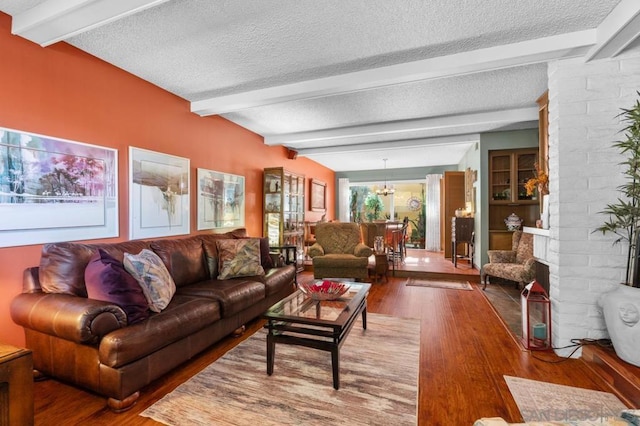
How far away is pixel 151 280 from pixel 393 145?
4.84 metres

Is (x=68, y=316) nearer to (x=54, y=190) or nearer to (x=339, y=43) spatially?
(x=54, y=190)

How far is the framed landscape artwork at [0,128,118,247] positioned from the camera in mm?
2162

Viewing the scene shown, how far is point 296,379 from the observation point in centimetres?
214

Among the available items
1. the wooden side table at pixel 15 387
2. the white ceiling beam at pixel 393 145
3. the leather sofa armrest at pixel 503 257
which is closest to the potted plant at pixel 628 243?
the leather sofa armrest at pixel 503 257

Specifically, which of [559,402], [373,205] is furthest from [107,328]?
[373,205]

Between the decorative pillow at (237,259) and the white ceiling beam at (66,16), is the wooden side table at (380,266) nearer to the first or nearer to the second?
the decorative pillow at (237,259)

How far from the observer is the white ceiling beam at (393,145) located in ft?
17.7

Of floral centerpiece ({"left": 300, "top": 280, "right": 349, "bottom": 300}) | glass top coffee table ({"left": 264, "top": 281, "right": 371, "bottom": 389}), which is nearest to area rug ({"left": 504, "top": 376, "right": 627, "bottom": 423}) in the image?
glass top coffee table ({"left": 264, "top": 281, "right": 371, "bottom": 389})

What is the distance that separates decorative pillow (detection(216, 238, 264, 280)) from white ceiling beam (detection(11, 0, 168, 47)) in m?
2.26

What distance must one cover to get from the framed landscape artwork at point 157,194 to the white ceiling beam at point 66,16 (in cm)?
109

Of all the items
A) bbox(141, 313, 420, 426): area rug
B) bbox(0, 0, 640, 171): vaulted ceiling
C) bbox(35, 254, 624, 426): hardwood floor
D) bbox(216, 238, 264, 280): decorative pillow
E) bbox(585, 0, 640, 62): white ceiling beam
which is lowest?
bbox(35, 254, 624, 426): hardwood floor

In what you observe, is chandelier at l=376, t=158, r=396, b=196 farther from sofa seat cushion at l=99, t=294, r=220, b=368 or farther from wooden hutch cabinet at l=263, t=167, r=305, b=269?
sofa seat cushion at l=99, t=294, r=220, b=368

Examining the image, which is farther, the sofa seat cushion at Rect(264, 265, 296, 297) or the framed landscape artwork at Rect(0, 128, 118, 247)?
the sofa seat cushion at Rect(264, 265, 296, 297)

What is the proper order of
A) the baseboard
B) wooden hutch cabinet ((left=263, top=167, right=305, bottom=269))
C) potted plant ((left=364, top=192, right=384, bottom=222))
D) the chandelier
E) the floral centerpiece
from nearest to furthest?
the baseboard → the floral centerpiece → wooden hutch cabinet ((left=263, top=167, right=305, bottom=269)) → the chandelier → potted plant ((left=364, top=192, right=384, bottom=222))
